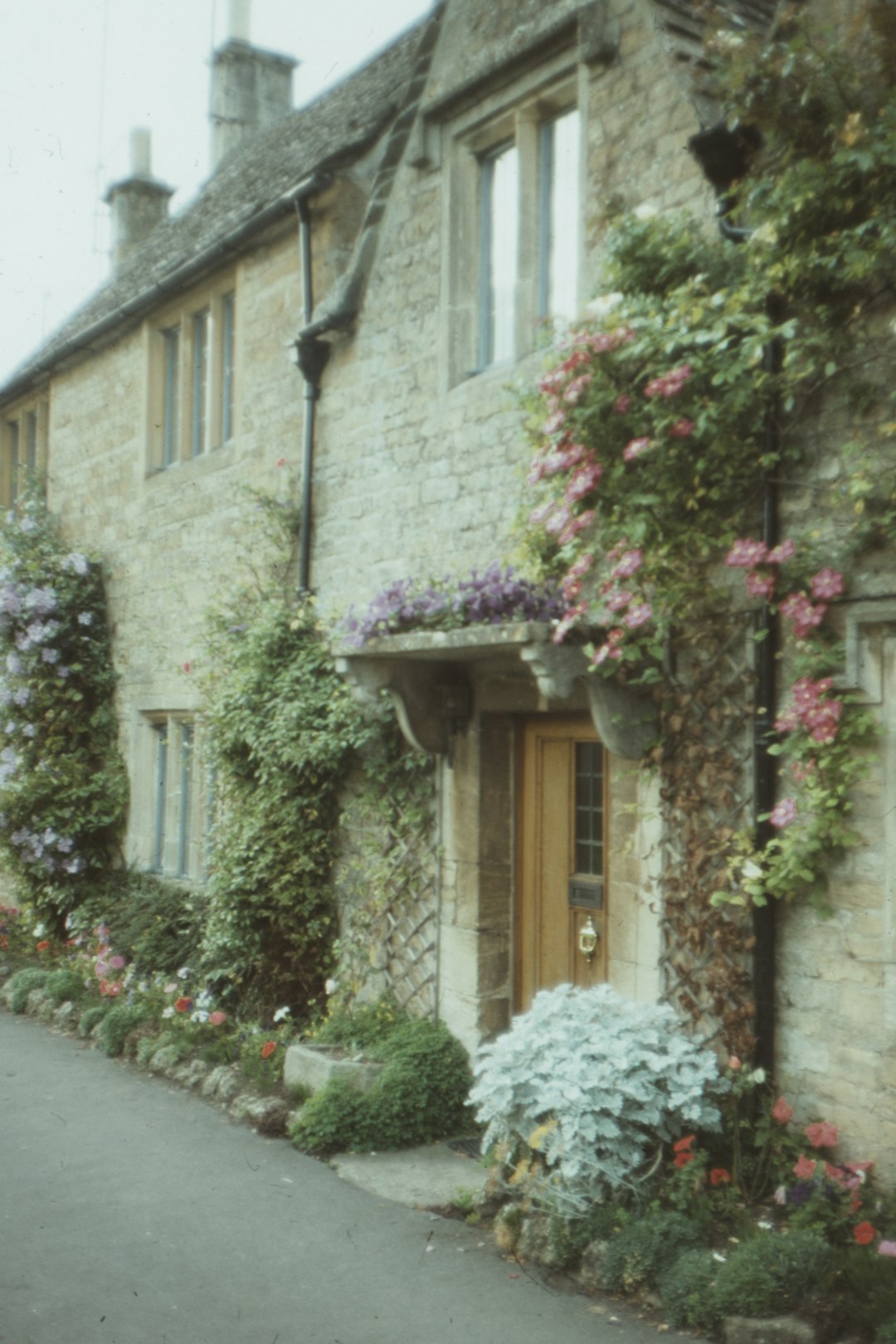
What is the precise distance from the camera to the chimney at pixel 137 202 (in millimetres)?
16141

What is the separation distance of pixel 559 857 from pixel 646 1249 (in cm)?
250

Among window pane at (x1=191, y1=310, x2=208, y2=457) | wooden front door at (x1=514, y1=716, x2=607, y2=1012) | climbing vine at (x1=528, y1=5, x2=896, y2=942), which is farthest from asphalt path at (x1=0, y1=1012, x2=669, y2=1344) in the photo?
window pane at (x1=191, y1=310, x2=208, y2=457)

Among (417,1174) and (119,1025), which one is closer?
(417,1174)

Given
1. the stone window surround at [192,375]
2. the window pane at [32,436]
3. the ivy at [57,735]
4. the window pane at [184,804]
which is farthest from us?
the window pane at [32,436]

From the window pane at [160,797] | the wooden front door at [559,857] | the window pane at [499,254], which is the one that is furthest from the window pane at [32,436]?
the wooden front door at [559,857]

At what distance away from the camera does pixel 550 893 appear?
7117 millimetres

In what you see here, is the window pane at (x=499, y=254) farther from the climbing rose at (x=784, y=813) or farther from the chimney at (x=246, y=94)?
the chimney at (x=246, y=94)

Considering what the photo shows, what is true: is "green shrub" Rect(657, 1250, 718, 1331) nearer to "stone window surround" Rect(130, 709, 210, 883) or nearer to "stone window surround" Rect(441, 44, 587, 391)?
"stone window surround" Rect(441, 44, 587, 391)

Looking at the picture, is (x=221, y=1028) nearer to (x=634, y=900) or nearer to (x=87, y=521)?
(x=634, y=900)

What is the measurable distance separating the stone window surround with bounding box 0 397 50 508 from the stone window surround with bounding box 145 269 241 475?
103 inches

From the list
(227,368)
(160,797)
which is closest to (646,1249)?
(160,797)

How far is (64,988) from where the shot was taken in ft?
33.1

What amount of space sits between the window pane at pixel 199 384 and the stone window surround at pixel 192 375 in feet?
0.03

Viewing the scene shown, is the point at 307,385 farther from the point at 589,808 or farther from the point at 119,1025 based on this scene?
the point at 119,1025
